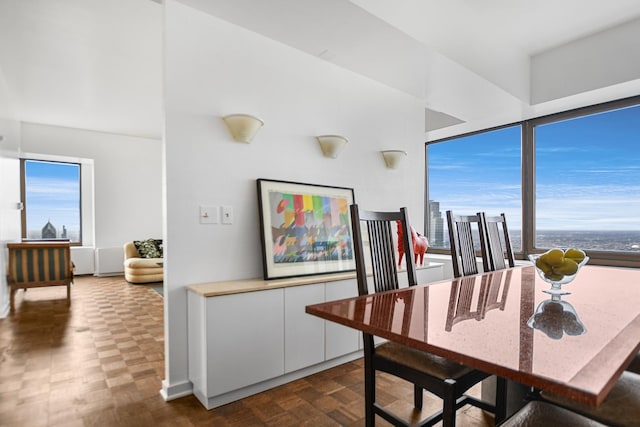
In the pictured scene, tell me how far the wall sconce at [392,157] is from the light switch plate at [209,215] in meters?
1.82

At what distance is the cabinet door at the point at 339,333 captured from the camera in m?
2.57

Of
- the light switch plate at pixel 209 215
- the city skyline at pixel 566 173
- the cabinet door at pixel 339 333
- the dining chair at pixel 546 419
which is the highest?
the city skyline at pixel 566 173

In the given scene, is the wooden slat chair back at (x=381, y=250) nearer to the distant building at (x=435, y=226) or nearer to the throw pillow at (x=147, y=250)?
the distant building at (x=435, y=226)

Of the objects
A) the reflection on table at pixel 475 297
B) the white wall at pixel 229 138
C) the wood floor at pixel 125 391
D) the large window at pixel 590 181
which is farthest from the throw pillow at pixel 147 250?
the large window at pixel 590 181

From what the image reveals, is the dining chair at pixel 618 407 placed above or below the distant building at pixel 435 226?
below

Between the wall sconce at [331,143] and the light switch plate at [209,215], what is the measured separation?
1.08 meters

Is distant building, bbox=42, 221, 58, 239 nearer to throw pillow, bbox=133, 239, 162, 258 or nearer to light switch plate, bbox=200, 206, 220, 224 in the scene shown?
throw pillow, bbox=133, 239, 162, 258

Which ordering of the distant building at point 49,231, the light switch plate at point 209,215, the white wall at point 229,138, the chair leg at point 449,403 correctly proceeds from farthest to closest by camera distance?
the distant building at point 49,231, the light switch plate at point 209,215, the white wall at point 229,138, the chair leg at point 449,403

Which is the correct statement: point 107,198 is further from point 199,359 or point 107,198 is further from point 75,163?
point 199,359

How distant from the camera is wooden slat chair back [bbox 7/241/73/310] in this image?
14.4 ft

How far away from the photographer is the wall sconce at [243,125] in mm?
2402

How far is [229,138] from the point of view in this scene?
247cm

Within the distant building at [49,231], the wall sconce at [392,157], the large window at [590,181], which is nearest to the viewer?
the wall sconce at [392,157]

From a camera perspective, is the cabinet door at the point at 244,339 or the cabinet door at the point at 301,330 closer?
the cabinet door at the point at 244,339
